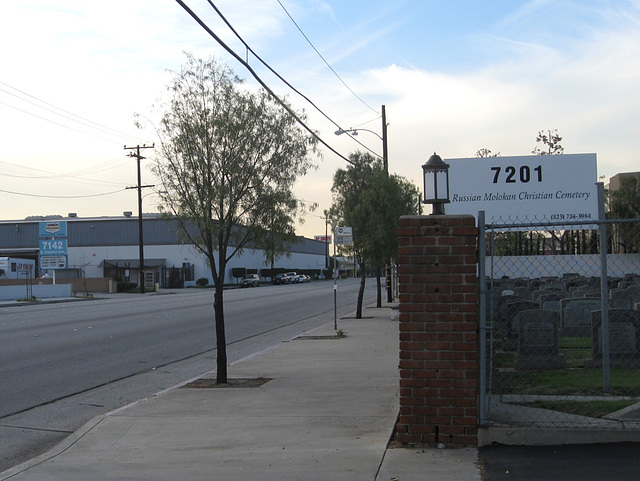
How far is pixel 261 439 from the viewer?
22.7 feet

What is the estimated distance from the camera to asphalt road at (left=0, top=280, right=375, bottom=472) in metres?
8.99

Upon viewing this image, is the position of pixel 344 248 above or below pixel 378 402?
above

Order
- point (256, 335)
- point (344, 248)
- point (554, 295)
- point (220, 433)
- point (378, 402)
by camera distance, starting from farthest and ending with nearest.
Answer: point (344, 248), point (256, 335), point (554, 295), point (378, 402), point (220, 433)

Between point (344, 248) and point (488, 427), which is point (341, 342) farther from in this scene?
point (488, 427)

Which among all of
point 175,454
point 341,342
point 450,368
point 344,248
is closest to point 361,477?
point 450,368

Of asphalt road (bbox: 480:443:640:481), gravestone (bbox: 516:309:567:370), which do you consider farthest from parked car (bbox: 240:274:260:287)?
asphalt road (bbox: 480:443:640:481)

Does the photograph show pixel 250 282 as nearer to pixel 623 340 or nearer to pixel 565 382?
pixel 623 340

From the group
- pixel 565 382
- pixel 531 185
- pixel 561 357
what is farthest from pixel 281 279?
pixel 531 185

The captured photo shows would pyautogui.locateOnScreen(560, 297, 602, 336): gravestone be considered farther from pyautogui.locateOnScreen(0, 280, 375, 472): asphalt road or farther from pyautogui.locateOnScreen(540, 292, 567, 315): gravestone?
pyautogui.locateOnScreen(0, 280, 375, 472): asphalt road

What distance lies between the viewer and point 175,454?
21.5 feet

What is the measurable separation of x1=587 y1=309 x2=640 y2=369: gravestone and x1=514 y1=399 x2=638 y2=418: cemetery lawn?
3150mm

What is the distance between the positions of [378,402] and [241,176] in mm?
4024

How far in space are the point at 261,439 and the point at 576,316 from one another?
10.2m

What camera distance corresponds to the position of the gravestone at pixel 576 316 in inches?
583
